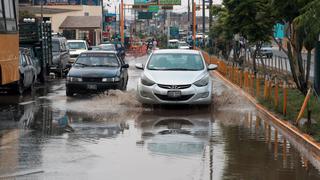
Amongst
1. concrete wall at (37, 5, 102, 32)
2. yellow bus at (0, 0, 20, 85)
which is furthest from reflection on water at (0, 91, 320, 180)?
concrete wall at (37, 5, 102, 32)

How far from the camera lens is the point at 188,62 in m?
18.4

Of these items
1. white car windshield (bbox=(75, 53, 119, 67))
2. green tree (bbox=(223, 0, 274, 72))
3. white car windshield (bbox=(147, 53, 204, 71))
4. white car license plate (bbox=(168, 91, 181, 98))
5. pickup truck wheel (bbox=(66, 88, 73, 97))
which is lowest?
pickup truck wheel (bbox=(66, 88, 73, 97))

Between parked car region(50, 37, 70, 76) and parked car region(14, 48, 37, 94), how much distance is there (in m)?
7.63

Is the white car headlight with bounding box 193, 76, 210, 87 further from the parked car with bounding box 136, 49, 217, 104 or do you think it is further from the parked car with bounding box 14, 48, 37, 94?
the parked car with bounding box 14, 48, 37, 94

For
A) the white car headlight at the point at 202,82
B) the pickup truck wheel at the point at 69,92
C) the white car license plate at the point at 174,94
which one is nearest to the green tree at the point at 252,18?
the white car headlight at the point at 202,82

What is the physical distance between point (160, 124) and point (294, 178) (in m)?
5.69

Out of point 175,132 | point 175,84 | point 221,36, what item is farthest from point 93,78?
point 221,36

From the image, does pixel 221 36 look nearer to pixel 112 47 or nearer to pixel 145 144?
pixel 112 47

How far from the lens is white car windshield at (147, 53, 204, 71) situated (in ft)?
59.4

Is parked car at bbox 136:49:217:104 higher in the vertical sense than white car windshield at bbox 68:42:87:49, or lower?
higher

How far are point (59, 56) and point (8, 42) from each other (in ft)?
48.6

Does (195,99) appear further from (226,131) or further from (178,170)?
(178,170)

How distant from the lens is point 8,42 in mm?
17203

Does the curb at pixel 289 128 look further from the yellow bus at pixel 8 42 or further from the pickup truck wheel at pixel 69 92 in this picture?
the yellow bus at pixel 8 42
